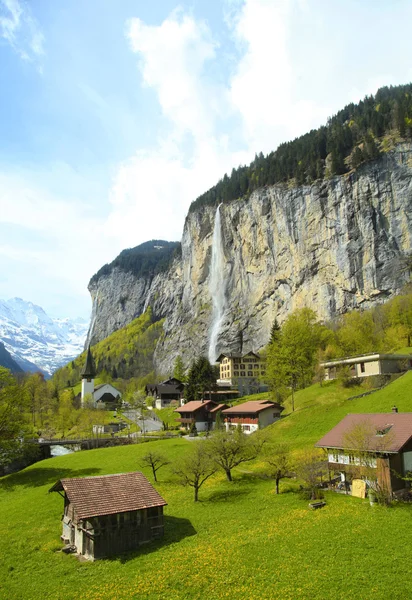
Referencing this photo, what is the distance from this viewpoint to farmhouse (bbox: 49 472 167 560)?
87.7 feet

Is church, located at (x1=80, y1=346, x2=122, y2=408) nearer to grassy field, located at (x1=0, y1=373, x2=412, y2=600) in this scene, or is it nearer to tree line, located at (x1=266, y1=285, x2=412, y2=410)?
tree line, located at (x1=266, y1=285, x2=412, y2=410)

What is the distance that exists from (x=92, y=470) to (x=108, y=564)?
26.3 meters

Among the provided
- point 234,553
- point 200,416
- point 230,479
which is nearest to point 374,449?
point 234,553

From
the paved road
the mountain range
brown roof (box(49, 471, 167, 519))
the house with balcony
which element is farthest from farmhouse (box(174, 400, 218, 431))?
the mountain range

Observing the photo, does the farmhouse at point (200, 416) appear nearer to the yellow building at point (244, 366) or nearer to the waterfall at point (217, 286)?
the yellow building at point (244, 366)

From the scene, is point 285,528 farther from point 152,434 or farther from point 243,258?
point 243,258

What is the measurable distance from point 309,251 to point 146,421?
69468mm

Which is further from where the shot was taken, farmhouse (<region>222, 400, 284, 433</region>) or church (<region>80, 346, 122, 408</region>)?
church (<region>80, 346, 122, 408</region>)

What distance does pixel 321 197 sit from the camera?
12962 cm

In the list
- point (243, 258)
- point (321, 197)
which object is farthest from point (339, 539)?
point (243, 258)

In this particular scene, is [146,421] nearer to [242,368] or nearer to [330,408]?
[242,368]

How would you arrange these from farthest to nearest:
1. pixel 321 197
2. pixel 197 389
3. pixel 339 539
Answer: pixel 321 197 < pixel 197 389 < pixel 339 539

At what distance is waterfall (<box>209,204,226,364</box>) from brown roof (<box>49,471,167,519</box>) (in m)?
122

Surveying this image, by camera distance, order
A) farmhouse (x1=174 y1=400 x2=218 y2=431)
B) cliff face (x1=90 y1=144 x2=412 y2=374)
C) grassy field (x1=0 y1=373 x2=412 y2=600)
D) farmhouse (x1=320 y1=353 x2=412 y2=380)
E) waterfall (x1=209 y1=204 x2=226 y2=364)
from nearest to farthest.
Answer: grassy field (x1=0 y1=373 x2=412 y2=600) → farmhouse (x1=320 y1=353 x2=412 y2=380) → farmhouse (x1=174 y1=400 x2=218 y2=431) → cliff face (x1=90 y1=144 x2=412 y2=374) → waterfall (x1=209 y1=204 x2=226 y2=364)
